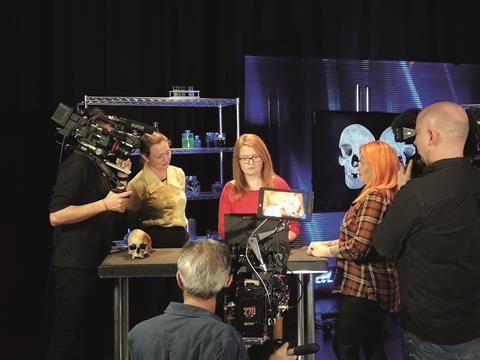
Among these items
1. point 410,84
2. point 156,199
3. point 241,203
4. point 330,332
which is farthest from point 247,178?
point 410,84

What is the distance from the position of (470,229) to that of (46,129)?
11.0ft

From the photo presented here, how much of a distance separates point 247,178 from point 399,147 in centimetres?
266

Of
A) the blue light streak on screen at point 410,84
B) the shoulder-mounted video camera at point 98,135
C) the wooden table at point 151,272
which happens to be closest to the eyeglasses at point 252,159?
the wooden table at point 151,272

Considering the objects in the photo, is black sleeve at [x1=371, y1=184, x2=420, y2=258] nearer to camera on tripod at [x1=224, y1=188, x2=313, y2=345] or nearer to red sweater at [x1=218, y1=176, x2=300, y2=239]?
camera on tripod at [x1=224, y1=188, x2=313, y2=345]

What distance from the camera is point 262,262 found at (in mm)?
2244

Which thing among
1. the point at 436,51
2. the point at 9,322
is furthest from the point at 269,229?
the point at 436,51

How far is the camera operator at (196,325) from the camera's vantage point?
1711 millimetres

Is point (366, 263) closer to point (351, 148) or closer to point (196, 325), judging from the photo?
point (196, 325)

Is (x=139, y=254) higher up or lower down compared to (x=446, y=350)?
higher up

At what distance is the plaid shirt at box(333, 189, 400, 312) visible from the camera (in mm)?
2680

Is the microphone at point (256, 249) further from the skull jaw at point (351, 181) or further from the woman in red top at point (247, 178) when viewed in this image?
the skull jaw at point (351, 181)

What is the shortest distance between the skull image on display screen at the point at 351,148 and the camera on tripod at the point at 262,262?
9.94 feet

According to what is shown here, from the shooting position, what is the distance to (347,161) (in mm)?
5539

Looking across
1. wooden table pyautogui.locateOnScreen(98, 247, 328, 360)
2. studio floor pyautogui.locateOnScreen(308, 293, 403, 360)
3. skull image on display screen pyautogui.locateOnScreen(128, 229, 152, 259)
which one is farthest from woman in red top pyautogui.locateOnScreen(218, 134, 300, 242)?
studio floor pyautogui.locateOnScreen(308, 293, 403, 360)
